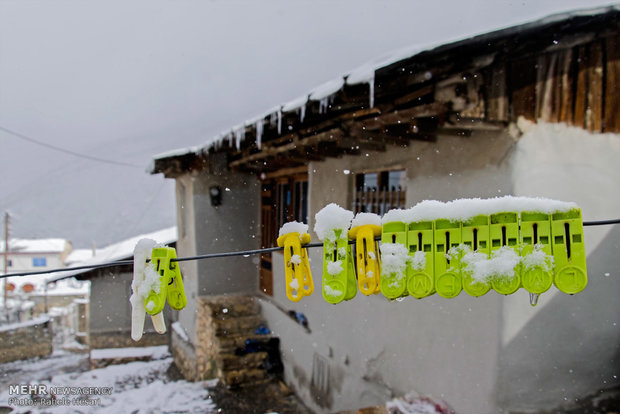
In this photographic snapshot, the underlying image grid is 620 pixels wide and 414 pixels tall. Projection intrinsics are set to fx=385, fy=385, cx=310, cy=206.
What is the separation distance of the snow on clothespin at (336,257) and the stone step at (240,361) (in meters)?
5.99

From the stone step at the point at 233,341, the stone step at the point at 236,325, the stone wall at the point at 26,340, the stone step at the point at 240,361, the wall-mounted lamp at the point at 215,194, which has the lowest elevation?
the stone wall at the point at 26,340

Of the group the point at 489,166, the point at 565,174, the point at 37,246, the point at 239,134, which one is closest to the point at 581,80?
the point at 565,174

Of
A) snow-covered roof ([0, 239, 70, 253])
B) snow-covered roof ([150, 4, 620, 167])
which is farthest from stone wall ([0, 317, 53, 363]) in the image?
snow-covered roof ([0, 239, 70, 253])

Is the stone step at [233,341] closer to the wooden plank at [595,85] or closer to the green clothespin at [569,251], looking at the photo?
the wooden plank at [595,85]

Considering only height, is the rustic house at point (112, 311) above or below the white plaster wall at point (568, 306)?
below

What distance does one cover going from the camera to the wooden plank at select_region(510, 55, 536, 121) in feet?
9.68

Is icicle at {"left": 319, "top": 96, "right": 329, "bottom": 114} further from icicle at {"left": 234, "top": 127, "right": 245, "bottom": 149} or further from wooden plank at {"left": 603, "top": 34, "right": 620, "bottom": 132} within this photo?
wooden plank at {"left": 603, "top": 34, "right": 620, "bottom": 132}

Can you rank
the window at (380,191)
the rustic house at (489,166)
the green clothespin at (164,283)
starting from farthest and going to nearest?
1. the window at (380,191)
2. the rustic house at (489,166)
3. the green clothespin at (164,283)

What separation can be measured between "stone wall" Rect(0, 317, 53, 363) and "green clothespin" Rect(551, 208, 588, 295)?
16672mm

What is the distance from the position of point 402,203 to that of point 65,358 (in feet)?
50.1

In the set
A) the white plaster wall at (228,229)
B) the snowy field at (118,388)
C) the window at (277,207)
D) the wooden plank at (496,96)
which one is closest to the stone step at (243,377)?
the snowy field at (118,388)

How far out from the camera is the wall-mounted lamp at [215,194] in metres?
8.31

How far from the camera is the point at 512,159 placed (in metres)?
2.94

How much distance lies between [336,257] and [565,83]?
268 centimetres
